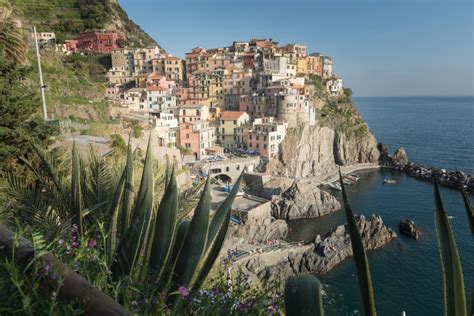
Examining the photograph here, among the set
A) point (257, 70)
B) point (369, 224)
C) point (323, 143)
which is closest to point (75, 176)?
point (369, 224)

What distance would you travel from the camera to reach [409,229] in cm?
2617

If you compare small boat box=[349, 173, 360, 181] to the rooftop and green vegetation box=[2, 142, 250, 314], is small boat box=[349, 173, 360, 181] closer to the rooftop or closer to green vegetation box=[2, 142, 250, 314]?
the rooftop

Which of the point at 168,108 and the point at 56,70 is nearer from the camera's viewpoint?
the point at 56,70

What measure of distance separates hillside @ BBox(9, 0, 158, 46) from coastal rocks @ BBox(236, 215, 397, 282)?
51.7 meters

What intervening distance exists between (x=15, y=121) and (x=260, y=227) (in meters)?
21.4

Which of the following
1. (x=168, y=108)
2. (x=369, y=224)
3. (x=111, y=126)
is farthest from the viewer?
(x=168, y=108)

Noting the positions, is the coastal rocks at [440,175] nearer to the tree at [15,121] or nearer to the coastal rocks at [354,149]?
the coastal rocks at [354,149]

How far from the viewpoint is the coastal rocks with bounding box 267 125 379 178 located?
41.2 meters

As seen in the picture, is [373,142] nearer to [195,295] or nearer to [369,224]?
[369,224]

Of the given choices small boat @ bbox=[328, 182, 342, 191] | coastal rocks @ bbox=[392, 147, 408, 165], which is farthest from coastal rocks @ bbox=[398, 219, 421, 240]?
coastal rocks @ bbox=[392, 147, 408, 165]

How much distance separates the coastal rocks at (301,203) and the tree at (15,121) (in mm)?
25019

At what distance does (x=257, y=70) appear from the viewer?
5341 cm

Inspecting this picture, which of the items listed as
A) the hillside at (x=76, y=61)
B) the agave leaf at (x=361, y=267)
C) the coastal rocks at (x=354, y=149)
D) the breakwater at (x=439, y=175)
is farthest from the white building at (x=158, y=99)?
the agave leaf at (x=361, y=267)

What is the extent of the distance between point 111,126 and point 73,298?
18.2 meters
